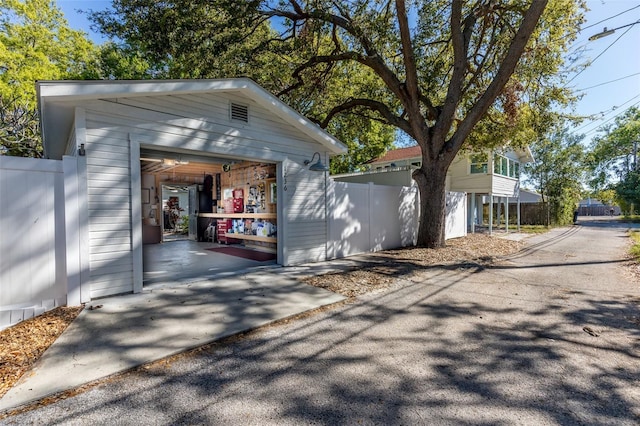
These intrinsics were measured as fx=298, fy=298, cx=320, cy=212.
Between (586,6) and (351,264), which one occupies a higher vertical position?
(586,6)

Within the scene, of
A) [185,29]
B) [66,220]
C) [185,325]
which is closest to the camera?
[185,325]

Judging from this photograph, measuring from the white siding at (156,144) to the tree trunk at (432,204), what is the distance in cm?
398

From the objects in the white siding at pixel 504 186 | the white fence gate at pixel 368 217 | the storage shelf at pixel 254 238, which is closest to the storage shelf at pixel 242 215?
the storage shelf at pixel 254 238

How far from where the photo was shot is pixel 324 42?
1044 centimetres

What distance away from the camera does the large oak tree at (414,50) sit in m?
7.75

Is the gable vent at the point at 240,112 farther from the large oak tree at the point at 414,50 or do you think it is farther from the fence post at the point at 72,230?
the large oak tree at the point at 414,50

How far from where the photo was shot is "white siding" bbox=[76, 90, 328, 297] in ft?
14.6

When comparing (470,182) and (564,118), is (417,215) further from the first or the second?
(470,182)

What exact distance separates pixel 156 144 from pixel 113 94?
0.91m

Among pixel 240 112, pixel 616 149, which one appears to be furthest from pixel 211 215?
pixel 616 149

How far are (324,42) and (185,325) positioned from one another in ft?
33.4

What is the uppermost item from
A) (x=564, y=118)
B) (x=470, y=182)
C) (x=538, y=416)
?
(x=564, y=118)

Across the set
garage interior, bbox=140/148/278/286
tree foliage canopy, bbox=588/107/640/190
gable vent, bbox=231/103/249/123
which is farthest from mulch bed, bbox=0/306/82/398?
tree foliage canopy, bbox=588/107/640/190

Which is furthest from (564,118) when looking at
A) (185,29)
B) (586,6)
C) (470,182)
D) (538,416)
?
(185,29)
